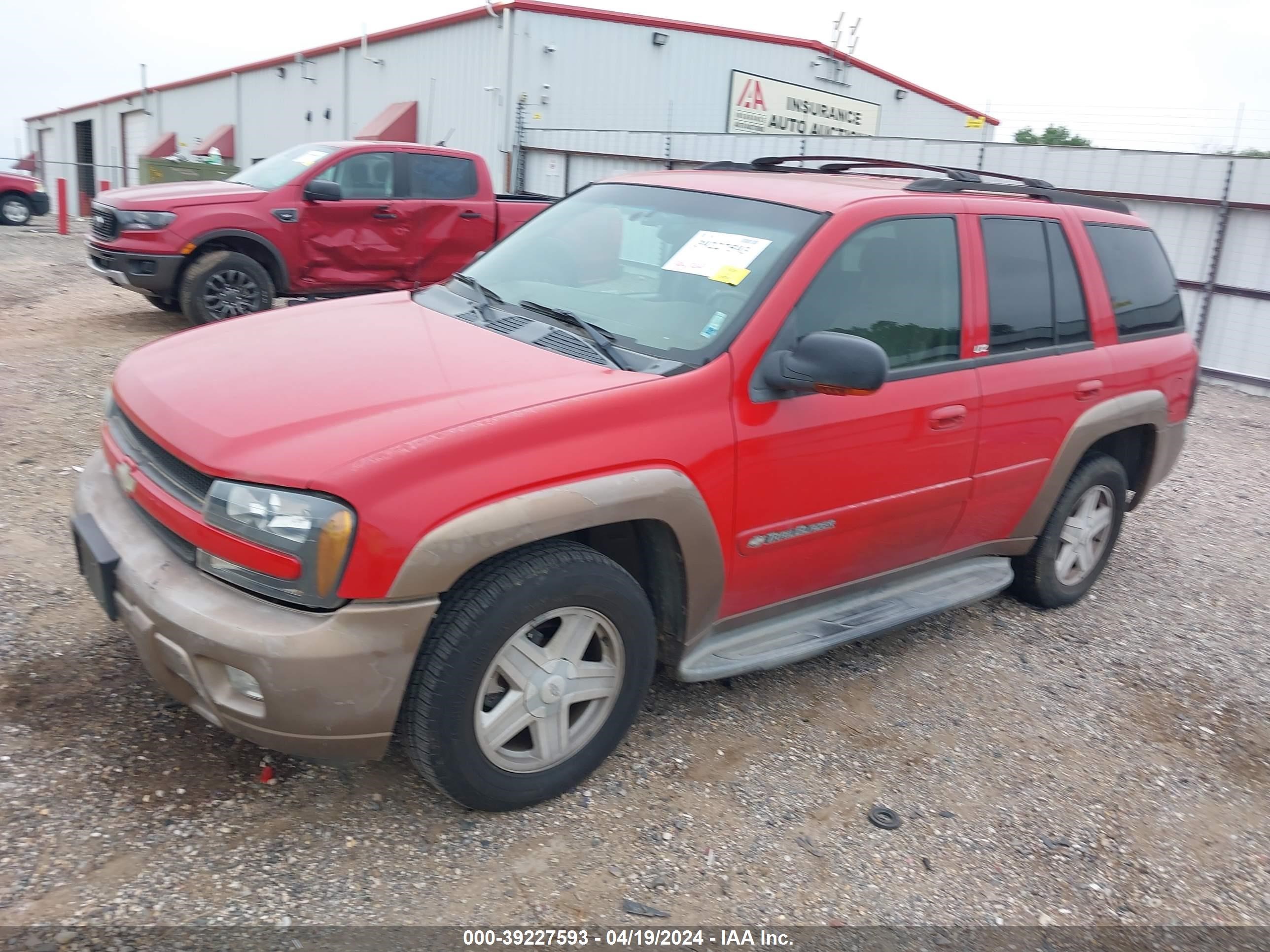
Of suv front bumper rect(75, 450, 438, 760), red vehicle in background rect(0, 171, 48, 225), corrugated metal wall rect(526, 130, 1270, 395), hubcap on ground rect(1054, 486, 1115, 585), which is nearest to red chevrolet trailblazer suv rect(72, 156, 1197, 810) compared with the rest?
suv front bumper rect(75, 450, 438, 760)

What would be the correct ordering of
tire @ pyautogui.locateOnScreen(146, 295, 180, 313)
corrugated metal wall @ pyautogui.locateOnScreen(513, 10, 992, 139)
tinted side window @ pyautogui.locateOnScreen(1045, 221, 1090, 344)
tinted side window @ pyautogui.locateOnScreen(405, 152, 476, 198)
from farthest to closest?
corrugated metal wall @ pyautogui.locateOnScreen(513, 10, 992, 139)
tinted side window @ pyautogui.locateOnScreen(405, 152, 476, 198)
tire @ pyautogui.locateOnScreen(146, 295, 180, 313)
tinted side window @ pyautogui.locateOnScreen(1045, 221, 1090, 344)

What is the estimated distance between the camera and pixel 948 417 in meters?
3.70

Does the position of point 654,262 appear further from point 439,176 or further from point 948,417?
point 439,176

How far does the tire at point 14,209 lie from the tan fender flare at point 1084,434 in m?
20.4

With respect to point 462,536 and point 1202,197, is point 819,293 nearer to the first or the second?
point 462,536

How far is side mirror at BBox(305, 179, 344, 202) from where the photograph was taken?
873 cm

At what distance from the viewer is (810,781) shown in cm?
327

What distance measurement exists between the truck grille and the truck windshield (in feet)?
18.3

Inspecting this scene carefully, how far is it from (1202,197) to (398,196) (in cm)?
868

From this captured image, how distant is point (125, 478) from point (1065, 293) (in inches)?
146

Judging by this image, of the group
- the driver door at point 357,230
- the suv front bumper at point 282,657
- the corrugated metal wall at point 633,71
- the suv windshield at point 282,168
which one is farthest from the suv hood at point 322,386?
the corrugated metal wall at point 633,71

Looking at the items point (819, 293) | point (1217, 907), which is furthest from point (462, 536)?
point (1217, 907)

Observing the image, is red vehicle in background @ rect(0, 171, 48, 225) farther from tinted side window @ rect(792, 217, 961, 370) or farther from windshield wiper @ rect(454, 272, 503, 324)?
tinted side window @ rect(792, 217, 961, 370)

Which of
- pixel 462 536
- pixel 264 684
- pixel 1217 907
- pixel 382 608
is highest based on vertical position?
pixel 462 536
